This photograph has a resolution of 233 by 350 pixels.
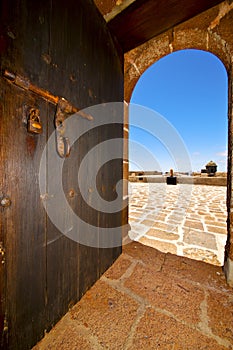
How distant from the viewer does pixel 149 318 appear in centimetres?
99

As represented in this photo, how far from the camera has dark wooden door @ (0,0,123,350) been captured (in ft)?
2.13

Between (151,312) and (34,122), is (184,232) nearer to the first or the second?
(151,312)

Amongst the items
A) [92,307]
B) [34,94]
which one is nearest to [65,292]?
[92,307]

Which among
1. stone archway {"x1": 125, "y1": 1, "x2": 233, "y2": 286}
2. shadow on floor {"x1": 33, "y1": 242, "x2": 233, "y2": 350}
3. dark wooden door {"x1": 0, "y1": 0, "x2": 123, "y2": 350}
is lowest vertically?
shadow on floor {"x1": 33, "y1": 242, "x2": 233, "y2": 350}

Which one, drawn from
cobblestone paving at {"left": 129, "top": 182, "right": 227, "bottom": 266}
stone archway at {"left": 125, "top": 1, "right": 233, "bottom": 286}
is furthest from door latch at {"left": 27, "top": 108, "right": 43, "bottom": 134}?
cobblestone paving at {"left": 129, "top": 182, "right": 227, "bottom": 266}

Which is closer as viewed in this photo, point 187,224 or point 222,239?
point 222,239

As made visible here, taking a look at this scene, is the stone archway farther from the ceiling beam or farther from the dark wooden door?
the dark wooden door

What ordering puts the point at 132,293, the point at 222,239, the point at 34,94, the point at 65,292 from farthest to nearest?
the point at 222,239 < the point at 132,293 < the point at 65,292 < the point at 34,94

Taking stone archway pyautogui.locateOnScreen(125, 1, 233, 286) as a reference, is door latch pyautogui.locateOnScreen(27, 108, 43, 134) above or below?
below

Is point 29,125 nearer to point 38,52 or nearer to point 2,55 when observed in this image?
point 2,55

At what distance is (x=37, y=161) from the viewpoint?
0.77 metres

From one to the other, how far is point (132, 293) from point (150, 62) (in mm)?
2414

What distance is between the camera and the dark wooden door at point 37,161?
0.65 m

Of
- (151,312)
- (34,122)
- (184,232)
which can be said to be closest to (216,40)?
(34,122)
